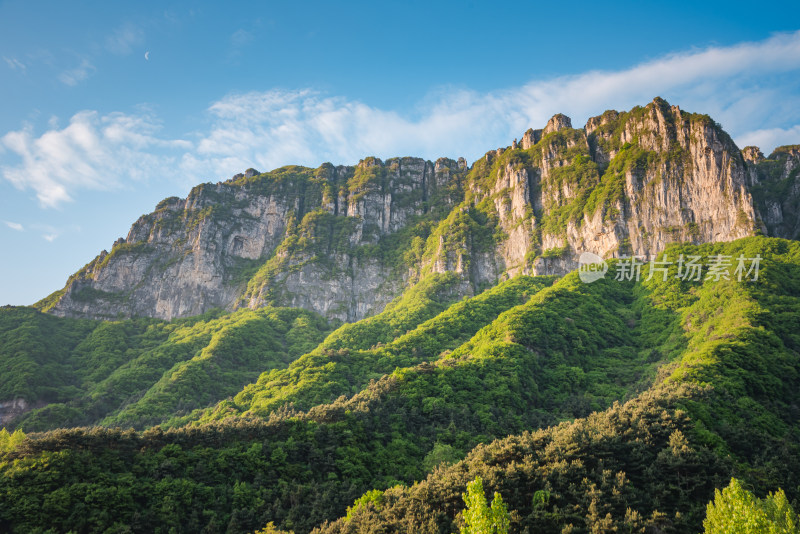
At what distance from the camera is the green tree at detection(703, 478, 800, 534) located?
21406mm

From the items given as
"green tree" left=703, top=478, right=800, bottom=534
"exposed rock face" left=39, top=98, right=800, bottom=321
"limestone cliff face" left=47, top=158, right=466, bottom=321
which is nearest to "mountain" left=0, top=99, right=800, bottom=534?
"exposed rock face" left=39, top=98, right=800, bottom=321

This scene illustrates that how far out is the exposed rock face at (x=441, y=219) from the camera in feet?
359

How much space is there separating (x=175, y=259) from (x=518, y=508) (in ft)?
491

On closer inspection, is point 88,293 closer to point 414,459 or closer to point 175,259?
point 175,259

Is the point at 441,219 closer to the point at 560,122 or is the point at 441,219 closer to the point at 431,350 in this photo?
the point at 560,122

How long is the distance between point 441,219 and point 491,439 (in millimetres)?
118781

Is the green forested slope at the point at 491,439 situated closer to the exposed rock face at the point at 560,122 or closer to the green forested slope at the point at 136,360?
the green forested slope at the point at 136,360

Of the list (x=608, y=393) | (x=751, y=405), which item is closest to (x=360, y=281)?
(x=608, y=393)

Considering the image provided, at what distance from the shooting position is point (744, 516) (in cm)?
2212

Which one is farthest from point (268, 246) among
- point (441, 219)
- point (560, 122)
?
point (560, 122)

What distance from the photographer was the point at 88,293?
149375mm

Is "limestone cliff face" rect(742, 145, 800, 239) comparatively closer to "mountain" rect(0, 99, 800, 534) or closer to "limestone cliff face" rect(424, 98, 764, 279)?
"mountain" rect(0, 99, 800, 534)

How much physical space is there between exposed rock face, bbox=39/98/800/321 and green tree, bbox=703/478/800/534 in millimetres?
88707

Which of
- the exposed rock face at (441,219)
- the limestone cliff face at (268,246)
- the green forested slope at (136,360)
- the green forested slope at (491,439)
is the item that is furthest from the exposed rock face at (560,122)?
the green forested slope at (136,360)
